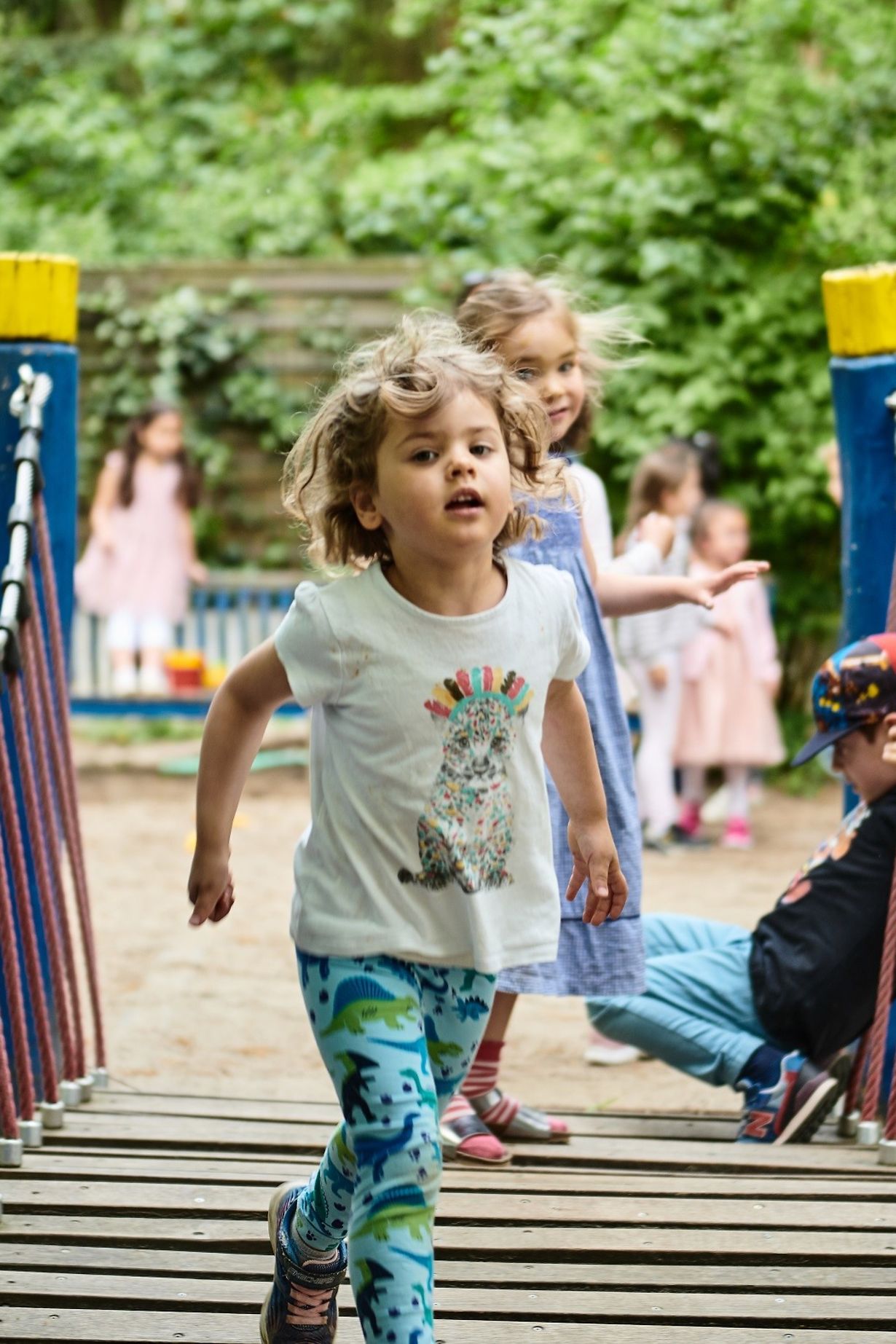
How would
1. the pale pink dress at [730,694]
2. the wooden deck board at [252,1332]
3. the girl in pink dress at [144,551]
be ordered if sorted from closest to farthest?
1. the wooden deck board at [252,1332]
2. the pale pink dress at [730,694]
3. the girl in pink dress at [144,551]

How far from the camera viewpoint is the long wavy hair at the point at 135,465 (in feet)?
32.0

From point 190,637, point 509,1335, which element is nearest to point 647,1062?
point 509,1335

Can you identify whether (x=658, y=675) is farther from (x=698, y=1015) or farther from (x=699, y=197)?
(x=698, y=1015)

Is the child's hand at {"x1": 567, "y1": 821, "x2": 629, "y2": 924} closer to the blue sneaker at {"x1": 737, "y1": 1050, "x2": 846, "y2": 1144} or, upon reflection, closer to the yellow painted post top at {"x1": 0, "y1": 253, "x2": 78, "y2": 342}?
the blue sneaker at {"x1": 737, "y1": 1050, "x2": 846, "y2": 1144}

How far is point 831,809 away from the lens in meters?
8.69

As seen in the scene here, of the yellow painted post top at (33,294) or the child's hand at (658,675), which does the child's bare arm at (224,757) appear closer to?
the yellow painted post top at (33,294)

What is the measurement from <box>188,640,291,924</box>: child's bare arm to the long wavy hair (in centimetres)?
750

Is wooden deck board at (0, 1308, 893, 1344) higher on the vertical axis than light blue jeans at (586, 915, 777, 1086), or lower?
higher

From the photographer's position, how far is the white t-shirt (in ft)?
7.48

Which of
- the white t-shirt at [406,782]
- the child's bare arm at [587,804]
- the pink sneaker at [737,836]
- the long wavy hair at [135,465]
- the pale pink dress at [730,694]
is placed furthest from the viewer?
the long wavy hair at [135,465]

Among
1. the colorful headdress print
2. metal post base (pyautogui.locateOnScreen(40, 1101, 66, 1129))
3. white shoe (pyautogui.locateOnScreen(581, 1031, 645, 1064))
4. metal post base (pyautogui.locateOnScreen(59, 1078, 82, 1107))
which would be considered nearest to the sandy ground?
white shoe (pyautogui.locateOnScreen(581, 1031, 645, 1064))

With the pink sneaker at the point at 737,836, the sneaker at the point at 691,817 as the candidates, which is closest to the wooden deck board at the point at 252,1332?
the pink sneaker at the point at 737,836

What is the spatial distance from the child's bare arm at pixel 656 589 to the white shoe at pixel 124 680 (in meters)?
5.88

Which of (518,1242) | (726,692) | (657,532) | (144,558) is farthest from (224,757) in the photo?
(144,558)
